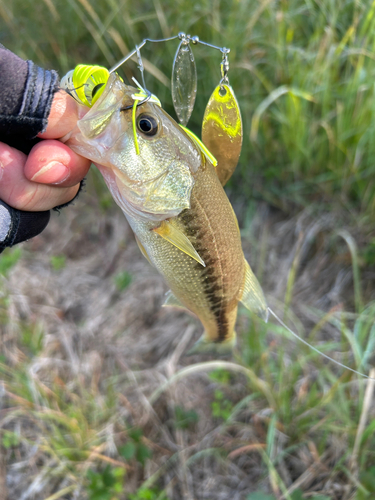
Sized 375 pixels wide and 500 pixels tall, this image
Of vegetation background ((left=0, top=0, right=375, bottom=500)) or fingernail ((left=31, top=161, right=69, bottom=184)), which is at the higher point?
fingernail ((left=31, top=161, right=69, bottom=184))

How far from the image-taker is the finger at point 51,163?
98 centimetres

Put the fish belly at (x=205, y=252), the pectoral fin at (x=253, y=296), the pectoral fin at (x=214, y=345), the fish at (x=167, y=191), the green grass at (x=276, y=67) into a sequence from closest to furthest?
the fish at (x=167, y=191), the fish belly at (x=205, y=252), the pectoral fin at (x=253, y=296), the pectoral fin at (x=214, y=345), the green grass at (x=276, y=67)

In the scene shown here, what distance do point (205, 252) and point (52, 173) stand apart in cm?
49

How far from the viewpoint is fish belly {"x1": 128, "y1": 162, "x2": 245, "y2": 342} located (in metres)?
1.02

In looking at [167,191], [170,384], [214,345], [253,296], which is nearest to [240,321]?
[170,384]

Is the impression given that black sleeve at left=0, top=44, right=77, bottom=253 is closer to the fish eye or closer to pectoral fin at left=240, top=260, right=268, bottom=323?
the fish eye

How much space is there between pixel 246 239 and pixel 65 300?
139 cm

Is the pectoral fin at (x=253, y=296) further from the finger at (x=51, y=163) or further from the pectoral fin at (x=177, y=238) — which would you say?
the finger at (x=51, y=163)

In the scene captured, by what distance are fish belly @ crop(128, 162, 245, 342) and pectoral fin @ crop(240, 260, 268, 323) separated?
23 millimetres

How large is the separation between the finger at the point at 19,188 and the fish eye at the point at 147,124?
1.12 feet

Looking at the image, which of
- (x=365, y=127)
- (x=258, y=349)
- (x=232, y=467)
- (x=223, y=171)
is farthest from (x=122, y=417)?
(x=365, y=127)

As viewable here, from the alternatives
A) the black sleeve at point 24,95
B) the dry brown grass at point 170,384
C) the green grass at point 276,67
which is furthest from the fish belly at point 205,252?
the green grass at point 276,67

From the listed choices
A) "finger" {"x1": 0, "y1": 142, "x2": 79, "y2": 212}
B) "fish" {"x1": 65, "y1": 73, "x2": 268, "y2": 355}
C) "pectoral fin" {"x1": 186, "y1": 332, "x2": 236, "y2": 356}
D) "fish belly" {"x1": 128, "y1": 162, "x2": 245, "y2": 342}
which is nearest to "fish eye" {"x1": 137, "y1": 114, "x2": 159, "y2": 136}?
"fish" {"x1": 65, "y1": 73, "x2": 268, "y2": 355}

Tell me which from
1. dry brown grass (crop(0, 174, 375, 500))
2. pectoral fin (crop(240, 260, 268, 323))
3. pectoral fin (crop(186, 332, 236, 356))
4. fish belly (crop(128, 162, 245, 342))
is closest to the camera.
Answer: fish belly (crop(128, 162, 245, 342))
